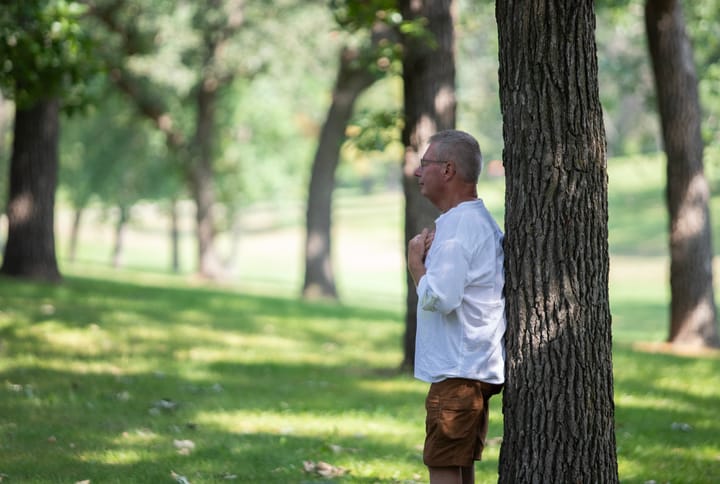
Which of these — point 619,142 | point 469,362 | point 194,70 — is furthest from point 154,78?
point 619,142

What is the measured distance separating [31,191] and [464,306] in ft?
45.9

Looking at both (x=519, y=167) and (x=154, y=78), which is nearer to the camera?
(x=519, y=167)

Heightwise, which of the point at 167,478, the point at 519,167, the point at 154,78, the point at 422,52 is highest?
the point at 154,78

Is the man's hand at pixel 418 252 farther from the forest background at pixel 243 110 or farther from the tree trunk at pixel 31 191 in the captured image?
the tree trunk at pixel 31 191

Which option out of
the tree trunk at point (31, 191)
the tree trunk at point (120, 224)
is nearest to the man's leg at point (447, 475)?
the tree trunk at point (31, 191)

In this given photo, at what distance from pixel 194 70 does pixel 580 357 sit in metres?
23.2

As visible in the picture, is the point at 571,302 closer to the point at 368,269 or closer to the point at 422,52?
the point at 422,52

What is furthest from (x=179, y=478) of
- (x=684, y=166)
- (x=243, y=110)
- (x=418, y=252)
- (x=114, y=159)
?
(x=114, y=159)

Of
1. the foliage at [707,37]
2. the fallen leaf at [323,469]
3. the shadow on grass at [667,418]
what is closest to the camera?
the fallen leaf at [323,469]

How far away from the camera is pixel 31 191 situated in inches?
681

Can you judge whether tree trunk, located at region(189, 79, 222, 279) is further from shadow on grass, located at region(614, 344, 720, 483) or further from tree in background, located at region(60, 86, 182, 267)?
shadow on grass, located at region(614, 344, 720, 483)

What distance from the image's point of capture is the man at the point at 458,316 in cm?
468

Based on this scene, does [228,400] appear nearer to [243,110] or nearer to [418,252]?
[418,252]

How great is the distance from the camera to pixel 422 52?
1055 centimetres
